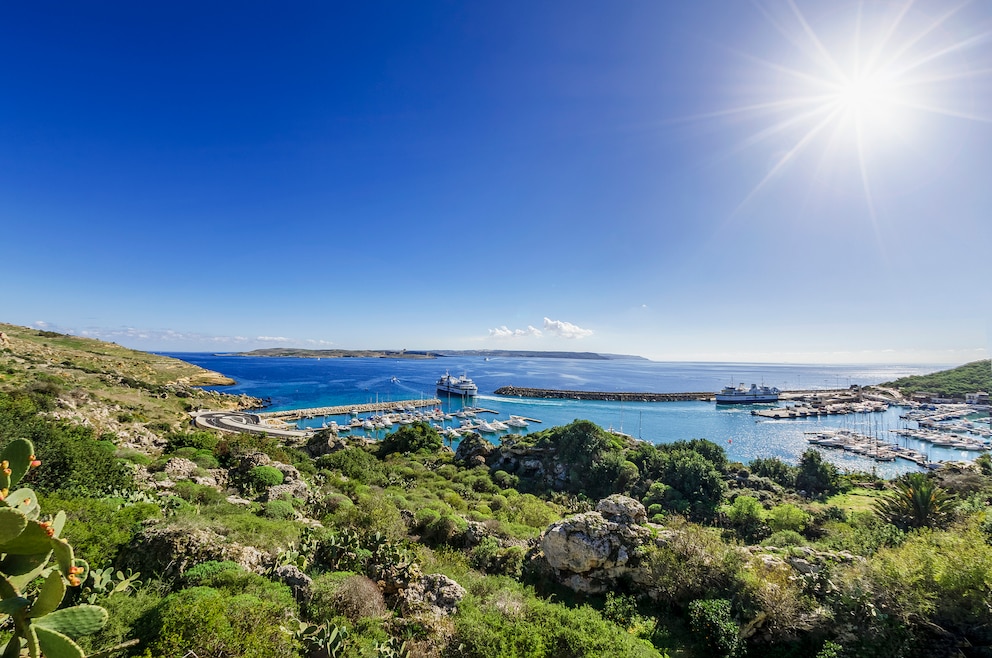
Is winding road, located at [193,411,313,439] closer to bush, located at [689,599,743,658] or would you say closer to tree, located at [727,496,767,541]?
tree, located at [727,496,767,541]

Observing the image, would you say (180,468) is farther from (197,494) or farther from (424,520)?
(424,520)

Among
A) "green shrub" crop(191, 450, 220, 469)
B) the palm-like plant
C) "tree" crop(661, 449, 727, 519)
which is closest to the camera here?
the palm-like plant

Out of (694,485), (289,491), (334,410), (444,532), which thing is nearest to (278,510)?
(289,491)

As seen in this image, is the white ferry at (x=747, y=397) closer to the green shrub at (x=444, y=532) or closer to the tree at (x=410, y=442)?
the tree at (x=410, y=442)

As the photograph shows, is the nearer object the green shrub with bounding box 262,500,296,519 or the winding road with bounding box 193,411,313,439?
the green shrub with bounding box 262,500,296,519

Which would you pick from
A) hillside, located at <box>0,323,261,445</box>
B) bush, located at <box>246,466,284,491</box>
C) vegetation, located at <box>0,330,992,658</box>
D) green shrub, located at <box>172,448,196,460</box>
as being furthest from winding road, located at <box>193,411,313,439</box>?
bush, located at <box>246,466,284,491</box>

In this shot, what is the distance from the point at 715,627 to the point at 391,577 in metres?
8.39

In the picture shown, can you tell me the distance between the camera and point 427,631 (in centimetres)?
793

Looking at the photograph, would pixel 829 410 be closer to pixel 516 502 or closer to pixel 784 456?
pixel 784 456

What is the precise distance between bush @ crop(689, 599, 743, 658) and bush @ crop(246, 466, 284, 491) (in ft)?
52.9

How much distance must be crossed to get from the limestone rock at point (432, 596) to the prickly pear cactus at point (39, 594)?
6.68m

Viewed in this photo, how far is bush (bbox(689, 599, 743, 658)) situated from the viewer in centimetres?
905

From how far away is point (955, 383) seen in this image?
106 meters

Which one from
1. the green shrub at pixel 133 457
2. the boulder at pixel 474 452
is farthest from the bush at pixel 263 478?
the boulder at pixel 474 452
